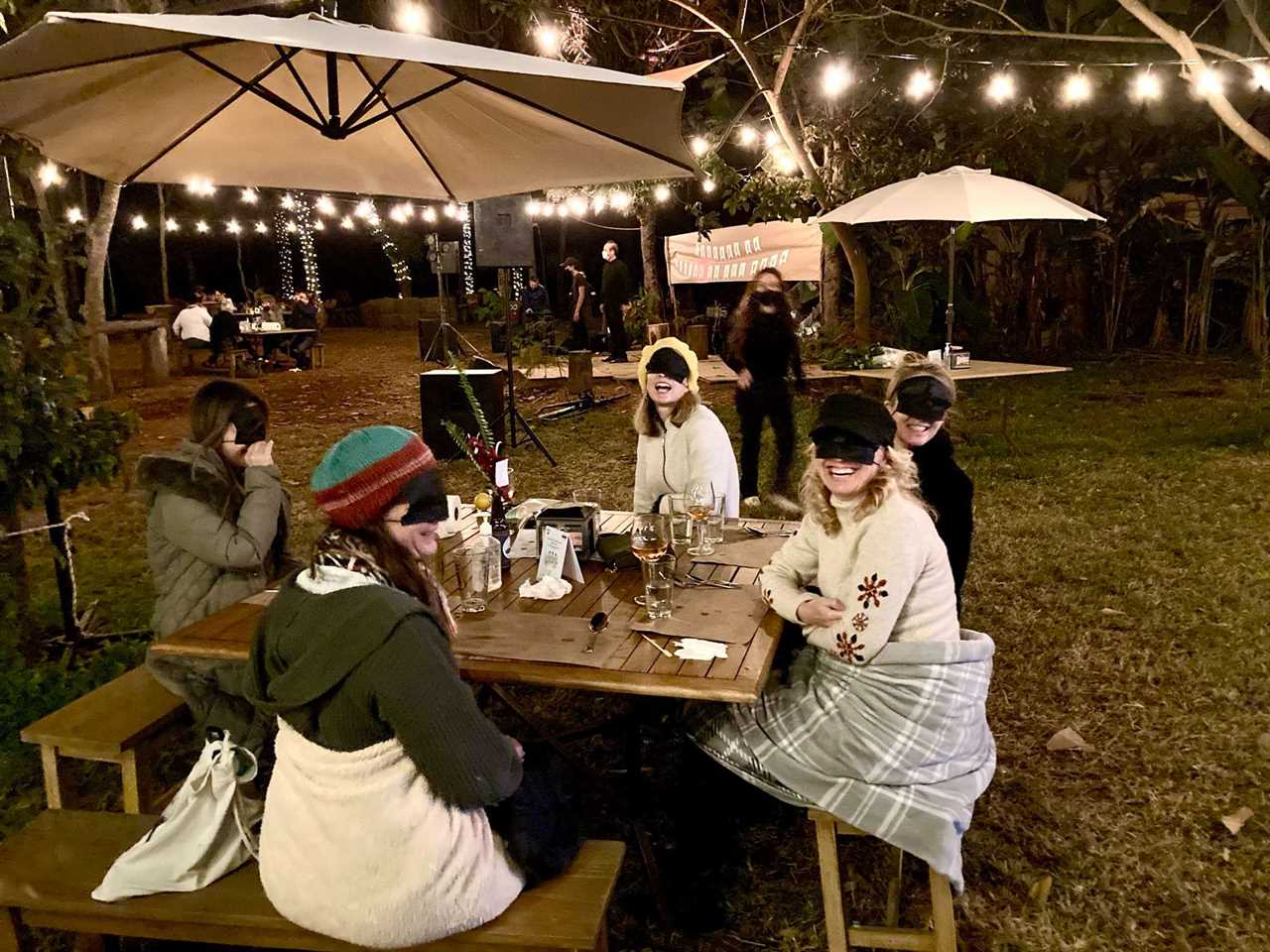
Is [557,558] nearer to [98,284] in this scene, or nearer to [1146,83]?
[1146,83]

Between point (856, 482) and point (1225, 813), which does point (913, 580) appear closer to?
point (856, 482)

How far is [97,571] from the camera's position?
612 centimetres

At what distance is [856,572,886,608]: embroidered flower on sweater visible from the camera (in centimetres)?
260

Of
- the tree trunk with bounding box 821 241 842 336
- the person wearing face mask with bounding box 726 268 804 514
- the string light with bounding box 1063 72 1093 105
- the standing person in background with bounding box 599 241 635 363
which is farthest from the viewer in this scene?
the standing person in background with bounding box 599 241 635 363

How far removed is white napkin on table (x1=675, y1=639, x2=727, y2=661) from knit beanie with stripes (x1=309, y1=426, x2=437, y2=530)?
36.3 inches

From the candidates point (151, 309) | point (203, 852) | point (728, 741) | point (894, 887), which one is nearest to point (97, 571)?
point (203, 852)

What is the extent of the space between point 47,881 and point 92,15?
225 centimetres

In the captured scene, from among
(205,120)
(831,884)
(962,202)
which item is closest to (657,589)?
(831,884)

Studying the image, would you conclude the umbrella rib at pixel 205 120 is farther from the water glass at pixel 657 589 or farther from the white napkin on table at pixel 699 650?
the white napkin on table at pixel 699 650

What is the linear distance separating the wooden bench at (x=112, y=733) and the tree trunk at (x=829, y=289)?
11366mm

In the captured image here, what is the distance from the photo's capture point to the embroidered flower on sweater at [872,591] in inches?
102

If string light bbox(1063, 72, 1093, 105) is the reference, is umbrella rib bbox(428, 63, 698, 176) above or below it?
below

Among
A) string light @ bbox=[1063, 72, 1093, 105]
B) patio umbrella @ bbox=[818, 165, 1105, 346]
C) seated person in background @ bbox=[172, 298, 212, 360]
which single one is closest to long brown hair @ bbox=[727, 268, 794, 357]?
patio umbrella @ bbox=[818, 165, 1105, 346]

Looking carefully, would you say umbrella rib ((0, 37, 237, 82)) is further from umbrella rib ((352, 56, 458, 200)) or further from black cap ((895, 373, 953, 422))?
black cap ((895, 373, 953, 422))
